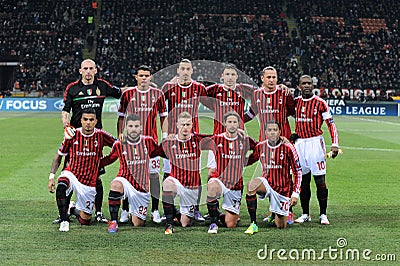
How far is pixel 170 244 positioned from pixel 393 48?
3843 cm

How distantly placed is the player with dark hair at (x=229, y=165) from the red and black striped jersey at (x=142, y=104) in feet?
3.14

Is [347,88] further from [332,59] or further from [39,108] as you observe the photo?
[39,108]

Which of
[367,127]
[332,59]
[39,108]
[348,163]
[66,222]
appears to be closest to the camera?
[66,222]

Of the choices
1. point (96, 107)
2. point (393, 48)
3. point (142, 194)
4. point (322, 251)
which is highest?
point (393, 48)

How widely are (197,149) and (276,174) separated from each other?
1.03 metres

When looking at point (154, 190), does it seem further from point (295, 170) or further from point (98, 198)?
point (295, 170)

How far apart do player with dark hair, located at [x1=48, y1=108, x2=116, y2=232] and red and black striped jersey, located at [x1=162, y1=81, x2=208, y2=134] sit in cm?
101

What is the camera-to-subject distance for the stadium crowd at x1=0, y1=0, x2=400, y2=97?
124 ft

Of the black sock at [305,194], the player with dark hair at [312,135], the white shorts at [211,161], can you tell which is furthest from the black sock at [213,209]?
the black sock at [305,194]

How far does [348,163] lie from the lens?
569 inches

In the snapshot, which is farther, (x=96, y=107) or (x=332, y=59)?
(x=332, y=59)

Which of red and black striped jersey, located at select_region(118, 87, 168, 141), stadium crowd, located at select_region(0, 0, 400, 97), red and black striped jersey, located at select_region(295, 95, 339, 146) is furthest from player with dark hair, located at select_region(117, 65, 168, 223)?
stadium crowd, located at select_region(0, 0, 400, 97)

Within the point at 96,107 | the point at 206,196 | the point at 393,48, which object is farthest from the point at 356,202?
the point at 393,48

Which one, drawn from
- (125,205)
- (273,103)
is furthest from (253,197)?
(125,205)
